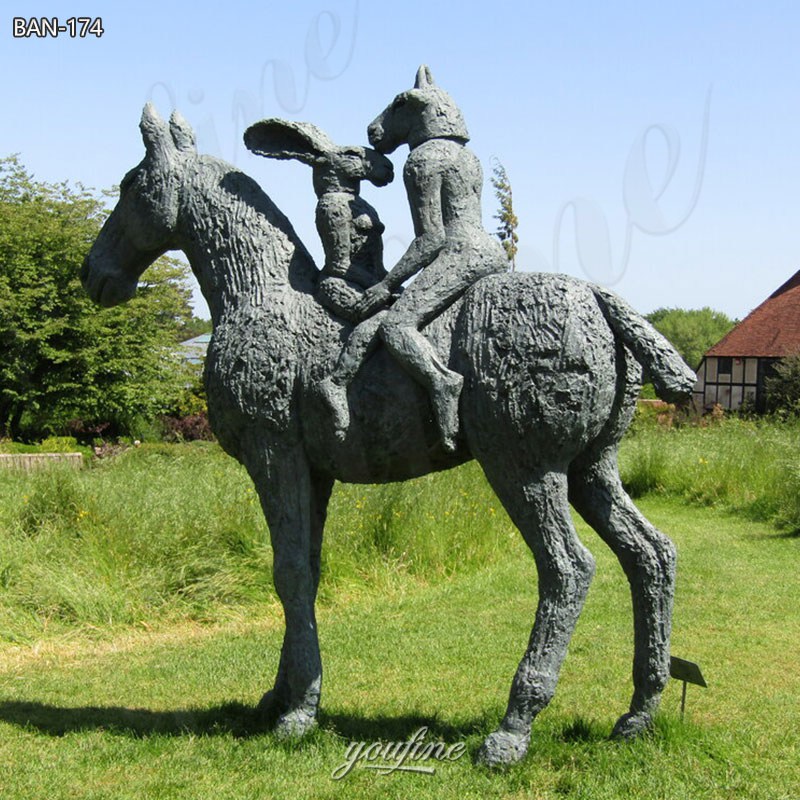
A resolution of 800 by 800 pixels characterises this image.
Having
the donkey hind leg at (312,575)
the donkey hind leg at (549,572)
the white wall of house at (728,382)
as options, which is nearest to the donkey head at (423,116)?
the donkey hind leg at (549,572)

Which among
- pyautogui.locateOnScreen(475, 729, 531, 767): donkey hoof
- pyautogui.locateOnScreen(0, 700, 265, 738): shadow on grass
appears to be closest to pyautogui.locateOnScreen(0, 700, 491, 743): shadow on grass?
pyautogui.locateOnScreen(0, 700, 265, 738): shadow on grass

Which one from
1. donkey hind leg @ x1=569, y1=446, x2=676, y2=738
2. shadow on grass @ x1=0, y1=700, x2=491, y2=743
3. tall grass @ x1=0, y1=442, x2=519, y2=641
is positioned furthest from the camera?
tall grass @ x1=0, y1=442, x2=519, y2=641

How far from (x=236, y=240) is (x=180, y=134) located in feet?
2.15

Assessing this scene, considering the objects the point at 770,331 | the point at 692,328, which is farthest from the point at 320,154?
the point at 692,328

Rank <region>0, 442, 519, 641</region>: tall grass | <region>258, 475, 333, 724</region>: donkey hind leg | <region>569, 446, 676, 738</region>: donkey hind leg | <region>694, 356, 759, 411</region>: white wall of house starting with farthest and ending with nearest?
<region>694, 356, 759, 411</region>: white wall of house
<region>0, 442, 519, 641</region>: tall grass
<region>258, 475, 333, 724</region>: donkey hind leg
<region>569, 446, 676, 738</region>: donkey hind leg

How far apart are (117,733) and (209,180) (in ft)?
9.10

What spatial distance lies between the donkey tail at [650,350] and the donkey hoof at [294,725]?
2143 millimetres

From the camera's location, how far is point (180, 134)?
14.1 feet

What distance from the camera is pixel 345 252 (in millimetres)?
4020

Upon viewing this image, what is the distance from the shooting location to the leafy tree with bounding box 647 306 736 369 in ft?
187

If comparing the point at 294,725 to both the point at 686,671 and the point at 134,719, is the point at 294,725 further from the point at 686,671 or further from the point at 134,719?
the point at 686,671

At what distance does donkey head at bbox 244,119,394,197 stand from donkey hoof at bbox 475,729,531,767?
249 cm

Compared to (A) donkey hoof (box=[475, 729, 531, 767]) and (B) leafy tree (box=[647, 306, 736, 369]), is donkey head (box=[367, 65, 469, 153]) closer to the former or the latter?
(A) donkey hoof (box=[475, 729, 531, 767])

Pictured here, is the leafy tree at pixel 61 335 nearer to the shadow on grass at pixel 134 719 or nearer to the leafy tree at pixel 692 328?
the shadow on grass at pixel 134 719
